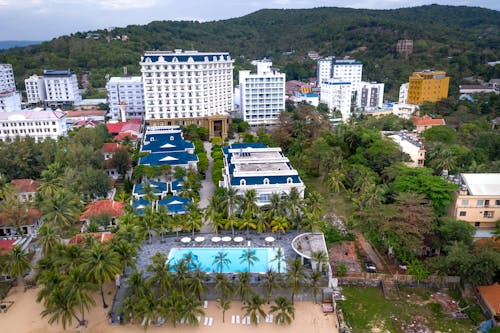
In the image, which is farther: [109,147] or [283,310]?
[109,147]

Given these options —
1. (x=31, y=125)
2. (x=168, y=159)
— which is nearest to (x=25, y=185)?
(x=168, y=159)

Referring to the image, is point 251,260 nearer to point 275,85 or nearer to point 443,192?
point 443,192

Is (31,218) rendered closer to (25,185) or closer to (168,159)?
(25,185)

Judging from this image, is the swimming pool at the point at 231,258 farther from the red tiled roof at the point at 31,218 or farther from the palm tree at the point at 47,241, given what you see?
the red tiled roof at the point at 31,218

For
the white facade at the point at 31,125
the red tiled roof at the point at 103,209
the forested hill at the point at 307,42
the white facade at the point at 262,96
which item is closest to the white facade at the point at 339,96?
the white facade at the point at 262,96

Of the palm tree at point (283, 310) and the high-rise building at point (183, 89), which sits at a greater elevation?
the high-rise building at point (183, 89)
